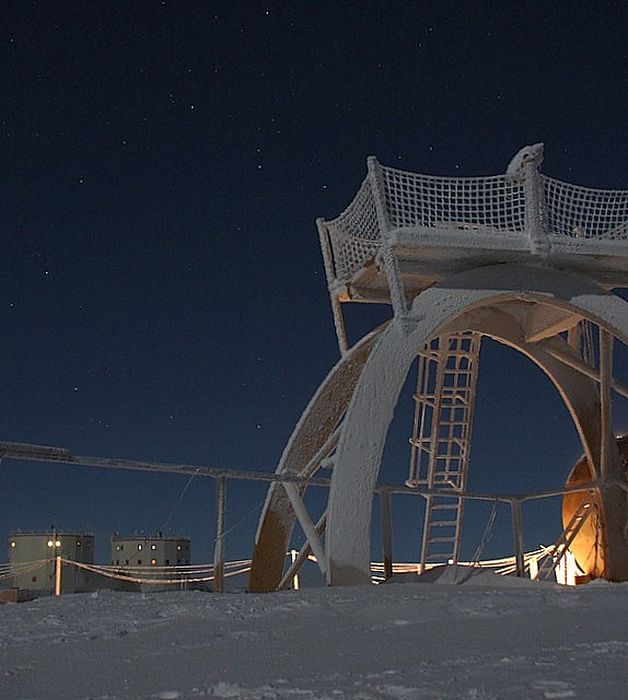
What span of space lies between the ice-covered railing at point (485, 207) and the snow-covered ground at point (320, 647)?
5905 millimetres

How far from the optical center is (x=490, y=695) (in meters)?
3.19

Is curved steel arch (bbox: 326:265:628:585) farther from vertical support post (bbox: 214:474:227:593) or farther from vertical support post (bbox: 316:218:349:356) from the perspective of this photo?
vertical support post (bbox: 316:218:349:356)

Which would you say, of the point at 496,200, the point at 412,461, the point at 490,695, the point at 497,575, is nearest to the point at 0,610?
the point at 490,695

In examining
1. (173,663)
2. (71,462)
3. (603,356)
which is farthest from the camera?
(603,356)

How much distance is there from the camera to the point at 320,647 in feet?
14.6

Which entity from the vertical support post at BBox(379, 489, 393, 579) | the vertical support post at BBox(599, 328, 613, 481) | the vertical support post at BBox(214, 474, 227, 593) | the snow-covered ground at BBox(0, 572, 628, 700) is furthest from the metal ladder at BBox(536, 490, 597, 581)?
the snow-covered ground at BBox(0, 572, 628, 700)

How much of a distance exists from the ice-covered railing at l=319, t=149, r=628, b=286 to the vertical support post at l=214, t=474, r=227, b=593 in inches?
151

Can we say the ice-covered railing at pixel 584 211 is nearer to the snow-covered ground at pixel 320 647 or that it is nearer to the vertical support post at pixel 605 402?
the vertical support post at pixel 605 402

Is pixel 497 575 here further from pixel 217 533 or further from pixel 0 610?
pixel 0 610

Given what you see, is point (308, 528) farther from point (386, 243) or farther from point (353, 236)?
point (353, 236)

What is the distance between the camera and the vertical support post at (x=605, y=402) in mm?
13797

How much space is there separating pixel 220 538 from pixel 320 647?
16.9ft

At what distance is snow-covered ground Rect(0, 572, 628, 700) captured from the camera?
3.47 m

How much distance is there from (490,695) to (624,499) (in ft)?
42.6
